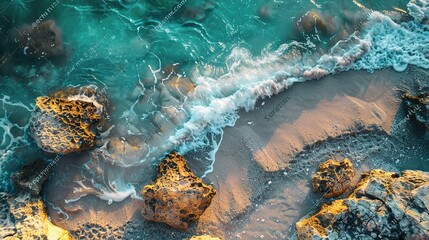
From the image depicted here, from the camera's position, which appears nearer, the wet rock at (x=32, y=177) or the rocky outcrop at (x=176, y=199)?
the rocky outcrop at (x=176, y=199)

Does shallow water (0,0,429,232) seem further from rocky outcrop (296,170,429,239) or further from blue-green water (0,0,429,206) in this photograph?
rocky outcrop (296,170,429,239)

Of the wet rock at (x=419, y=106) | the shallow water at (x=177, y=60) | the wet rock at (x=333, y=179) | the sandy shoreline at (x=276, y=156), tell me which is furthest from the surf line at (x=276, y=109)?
the wet rock at (x=419, y=106)

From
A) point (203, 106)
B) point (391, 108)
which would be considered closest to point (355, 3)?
point (391, 108)

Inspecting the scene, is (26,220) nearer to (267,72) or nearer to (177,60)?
(177,60)

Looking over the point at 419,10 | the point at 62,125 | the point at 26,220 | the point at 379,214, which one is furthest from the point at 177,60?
the point at 419,10

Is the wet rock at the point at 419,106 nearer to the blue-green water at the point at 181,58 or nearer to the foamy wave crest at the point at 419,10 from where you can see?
the blue-green water at the point at 181,58

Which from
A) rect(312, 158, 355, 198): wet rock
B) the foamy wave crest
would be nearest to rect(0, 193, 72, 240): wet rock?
rect(312, 158, 355, 198): wet rock

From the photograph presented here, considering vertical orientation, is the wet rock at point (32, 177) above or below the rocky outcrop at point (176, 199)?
above
